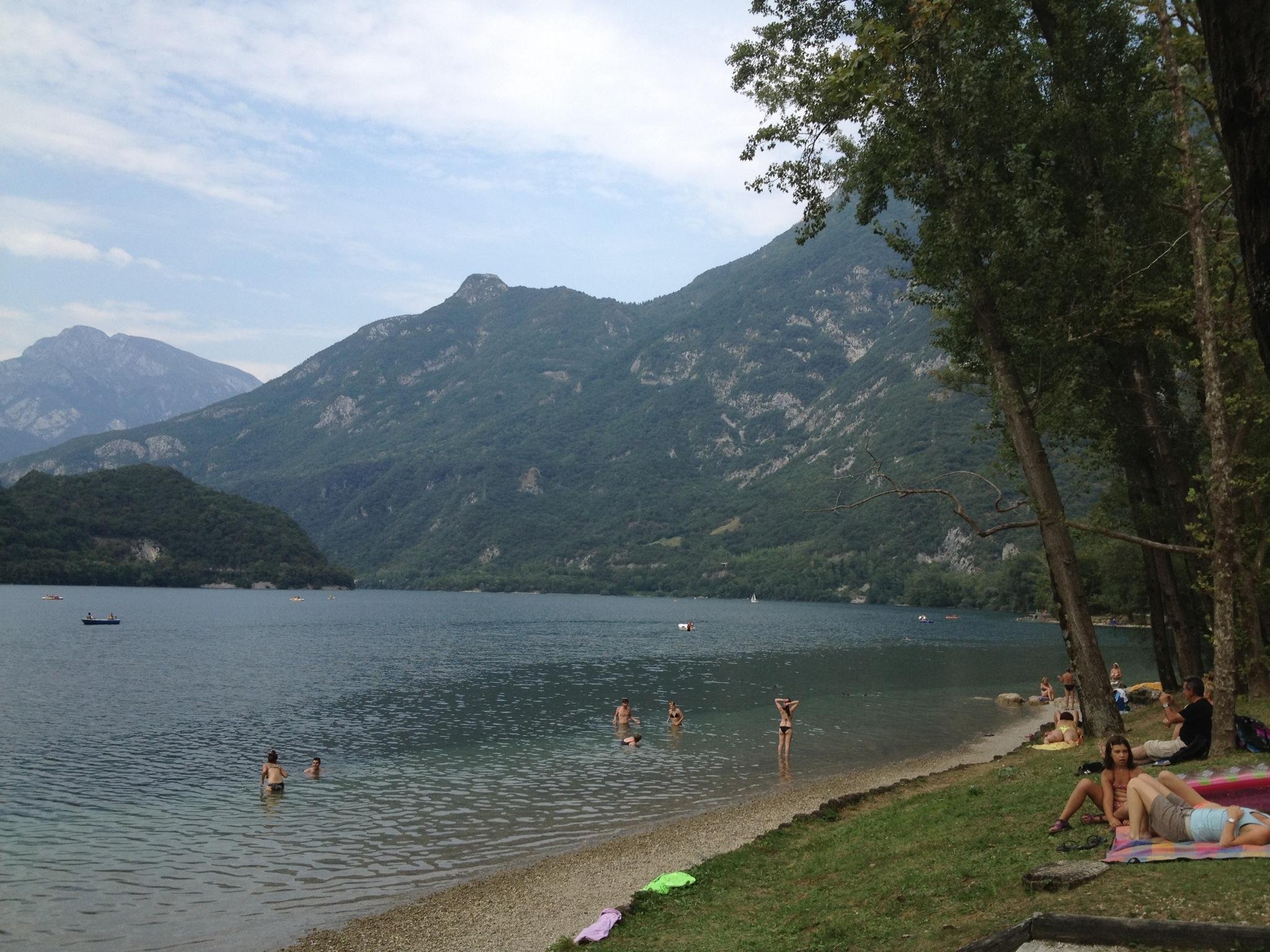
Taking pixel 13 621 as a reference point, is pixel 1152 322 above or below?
above

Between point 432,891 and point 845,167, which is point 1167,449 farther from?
point 432,891

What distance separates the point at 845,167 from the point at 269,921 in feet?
67.5

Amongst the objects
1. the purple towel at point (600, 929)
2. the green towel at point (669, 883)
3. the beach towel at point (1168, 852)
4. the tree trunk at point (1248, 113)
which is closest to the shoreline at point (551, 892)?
the green towel at point (669, 883)

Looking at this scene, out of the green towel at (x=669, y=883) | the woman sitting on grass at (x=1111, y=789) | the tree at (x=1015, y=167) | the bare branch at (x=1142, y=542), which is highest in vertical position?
the tree at (x=1015, y=167)

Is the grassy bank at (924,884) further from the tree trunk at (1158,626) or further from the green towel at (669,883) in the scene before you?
the tree trunk at (1158,626)

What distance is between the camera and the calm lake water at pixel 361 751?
62.9 feet

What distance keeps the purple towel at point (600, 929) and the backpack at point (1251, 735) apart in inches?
394

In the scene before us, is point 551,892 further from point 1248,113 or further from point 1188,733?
point 1248,113

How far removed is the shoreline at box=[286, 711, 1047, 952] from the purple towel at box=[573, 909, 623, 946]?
3.33ft

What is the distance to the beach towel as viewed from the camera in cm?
840

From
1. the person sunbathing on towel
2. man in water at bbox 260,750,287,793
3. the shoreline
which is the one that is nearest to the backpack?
the shoreline

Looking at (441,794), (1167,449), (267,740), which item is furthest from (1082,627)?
(267,740)

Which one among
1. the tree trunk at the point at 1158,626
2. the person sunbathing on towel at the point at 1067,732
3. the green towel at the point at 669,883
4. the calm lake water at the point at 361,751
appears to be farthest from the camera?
the tree trunk at the point at 1158,626

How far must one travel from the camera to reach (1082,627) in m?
17.9
